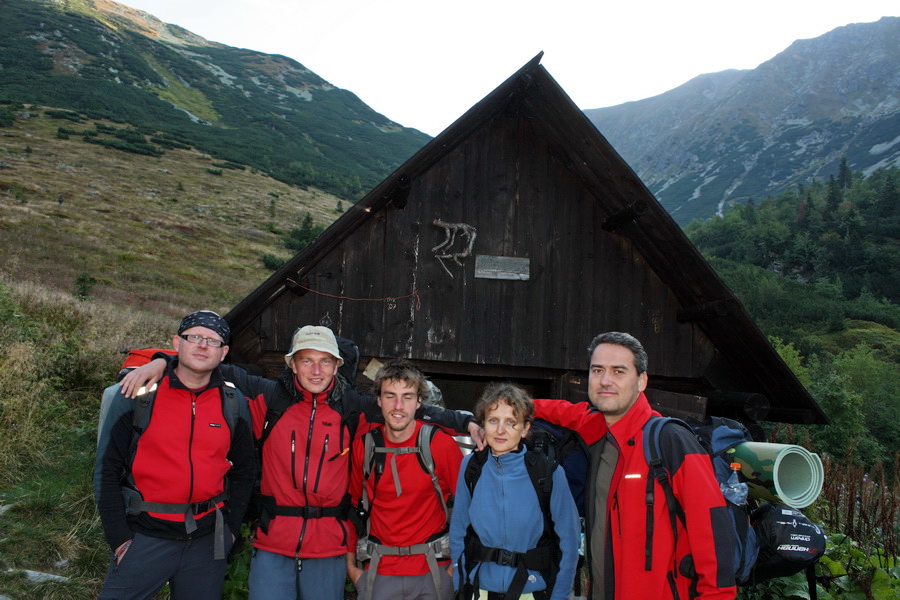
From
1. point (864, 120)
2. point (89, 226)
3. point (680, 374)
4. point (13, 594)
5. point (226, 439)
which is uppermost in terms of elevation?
point (864, 120)

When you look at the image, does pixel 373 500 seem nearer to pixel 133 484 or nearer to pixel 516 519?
pixel 516 519

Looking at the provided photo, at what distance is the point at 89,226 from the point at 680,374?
32643 mm

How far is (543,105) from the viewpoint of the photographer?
20.2 feet

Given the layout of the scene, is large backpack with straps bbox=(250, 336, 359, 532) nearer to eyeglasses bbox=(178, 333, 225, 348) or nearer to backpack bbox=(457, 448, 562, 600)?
eyeglasses bbox=(178, 333, 225, 348)

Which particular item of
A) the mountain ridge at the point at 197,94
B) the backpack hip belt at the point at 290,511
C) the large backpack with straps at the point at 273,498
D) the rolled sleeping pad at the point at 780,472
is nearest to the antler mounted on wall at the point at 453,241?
the large backpack with straps at the point at 273,498

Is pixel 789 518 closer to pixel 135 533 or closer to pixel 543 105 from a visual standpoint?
pixel 135 533

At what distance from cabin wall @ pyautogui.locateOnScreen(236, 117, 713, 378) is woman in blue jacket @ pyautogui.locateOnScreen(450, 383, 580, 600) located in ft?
9.21

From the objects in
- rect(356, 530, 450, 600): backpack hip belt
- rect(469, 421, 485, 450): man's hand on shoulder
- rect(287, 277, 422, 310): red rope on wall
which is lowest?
rect(356, 530, 450, 600): backpack hip belt

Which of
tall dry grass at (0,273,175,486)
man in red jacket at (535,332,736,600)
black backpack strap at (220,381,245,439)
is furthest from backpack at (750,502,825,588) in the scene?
tall dry grass at (0,273,175,486)

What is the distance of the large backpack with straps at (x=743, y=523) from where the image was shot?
2881mm

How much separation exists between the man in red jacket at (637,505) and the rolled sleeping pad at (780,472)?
434mm

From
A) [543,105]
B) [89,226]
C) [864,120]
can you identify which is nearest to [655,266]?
[543,105]

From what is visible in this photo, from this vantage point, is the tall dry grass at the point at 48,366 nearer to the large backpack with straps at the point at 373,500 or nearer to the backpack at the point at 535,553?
the large backpack with straps at the point at 373,500

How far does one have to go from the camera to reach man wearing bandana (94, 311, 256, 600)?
3256 mm
